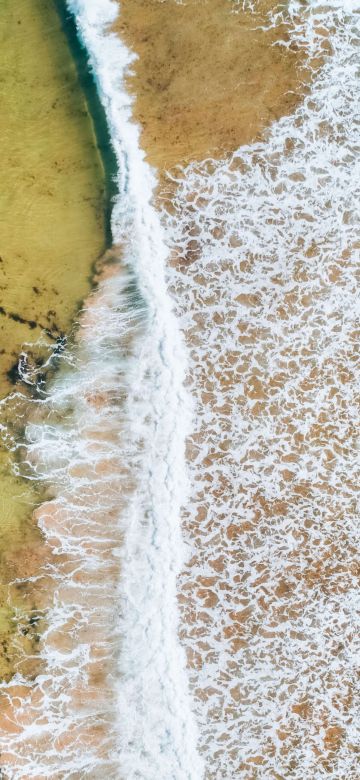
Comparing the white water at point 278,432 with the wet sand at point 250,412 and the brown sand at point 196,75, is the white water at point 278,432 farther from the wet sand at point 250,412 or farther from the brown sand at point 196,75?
the brown sand at point 196,75

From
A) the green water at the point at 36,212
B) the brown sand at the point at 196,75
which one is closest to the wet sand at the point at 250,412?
the brown sand at the point at 196,75

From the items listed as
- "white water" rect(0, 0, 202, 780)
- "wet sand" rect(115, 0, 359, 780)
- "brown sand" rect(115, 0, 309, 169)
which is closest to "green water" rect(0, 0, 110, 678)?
"white water" rect(0, 0, 202, 780)

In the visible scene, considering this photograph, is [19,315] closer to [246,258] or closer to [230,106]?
[246,258]

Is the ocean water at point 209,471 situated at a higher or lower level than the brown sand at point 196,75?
lower

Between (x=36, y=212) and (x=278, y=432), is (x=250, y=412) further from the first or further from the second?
(x=36, y=212)

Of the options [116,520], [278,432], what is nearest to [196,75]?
[278,432]

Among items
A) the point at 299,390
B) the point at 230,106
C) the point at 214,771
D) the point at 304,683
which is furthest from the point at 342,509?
the point at 230,106
